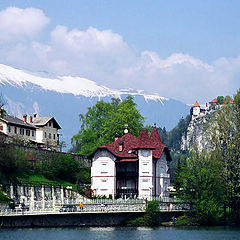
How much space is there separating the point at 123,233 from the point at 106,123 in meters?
51.2

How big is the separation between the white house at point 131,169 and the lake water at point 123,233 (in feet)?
62.8

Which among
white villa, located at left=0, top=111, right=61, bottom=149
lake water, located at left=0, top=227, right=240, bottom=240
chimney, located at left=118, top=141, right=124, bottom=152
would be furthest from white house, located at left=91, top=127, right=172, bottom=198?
white villa, located at left=0, top=111, right=61, bottom=149

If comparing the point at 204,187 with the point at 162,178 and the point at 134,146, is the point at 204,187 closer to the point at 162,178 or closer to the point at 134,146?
the point at 162,178

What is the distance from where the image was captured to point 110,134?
11425 centimetres

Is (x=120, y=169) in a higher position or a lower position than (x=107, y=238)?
higher

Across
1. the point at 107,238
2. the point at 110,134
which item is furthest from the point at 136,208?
the point at 110,134

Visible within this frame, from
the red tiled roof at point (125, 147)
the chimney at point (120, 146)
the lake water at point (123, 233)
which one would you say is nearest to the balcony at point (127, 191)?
the red tiled roof at point (125, 147)

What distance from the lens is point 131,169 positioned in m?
93.1

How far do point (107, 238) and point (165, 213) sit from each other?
54.4ft

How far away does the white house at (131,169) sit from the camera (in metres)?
91.0

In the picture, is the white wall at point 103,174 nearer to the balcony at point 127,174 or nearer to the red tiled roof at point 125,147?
the balcony at point 127,174

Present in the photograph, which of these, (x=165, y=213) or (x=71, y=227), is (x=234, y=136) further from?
(x=71, y=227)

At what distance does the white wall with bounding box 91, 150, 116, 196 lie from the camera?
93.3 metres

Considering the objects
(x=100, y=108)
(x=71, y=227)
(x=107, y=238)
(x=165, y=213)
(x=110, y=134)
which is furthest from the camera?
(x=100, y=108)
